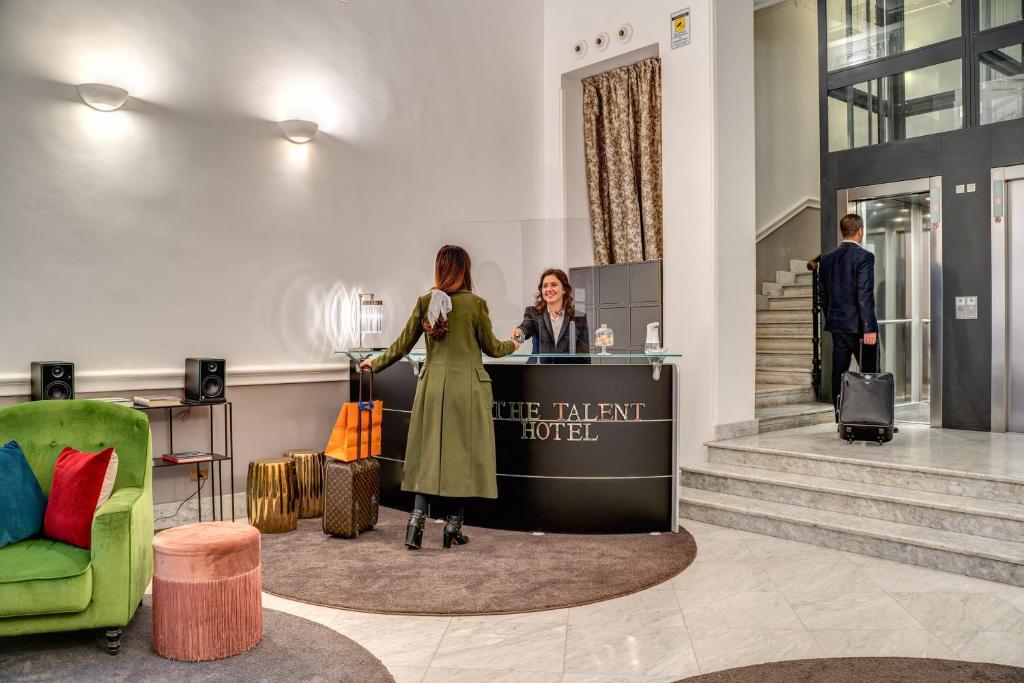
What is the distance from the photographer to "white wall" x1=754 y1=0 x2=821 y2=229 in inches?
320

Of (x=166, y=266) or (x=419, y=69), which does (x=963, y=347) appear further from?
(x=166, y=266)

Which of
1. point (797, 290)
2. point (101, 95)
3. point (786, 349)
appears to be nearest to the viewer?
point (101, 95)

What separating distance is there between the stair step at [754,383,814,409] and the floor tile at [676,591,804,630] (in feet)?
11.9

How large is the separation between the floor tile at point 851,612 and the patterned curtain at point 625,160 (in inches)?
143

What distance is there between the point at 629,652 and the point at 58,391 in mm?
3146

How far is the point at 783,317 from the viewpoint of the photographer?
7.84 m

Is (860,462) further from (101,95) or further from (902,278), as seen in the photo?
(101,95)

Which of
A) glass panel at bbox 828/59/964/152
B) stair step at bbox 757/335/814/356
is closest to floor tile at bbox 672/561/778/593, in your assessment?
stair step at bbox 757/335/814/356

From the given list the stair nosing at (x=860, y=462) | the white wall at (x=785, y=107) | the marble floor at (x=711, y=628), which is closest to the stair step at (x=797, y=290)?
the white wall at (x=785, y=107)

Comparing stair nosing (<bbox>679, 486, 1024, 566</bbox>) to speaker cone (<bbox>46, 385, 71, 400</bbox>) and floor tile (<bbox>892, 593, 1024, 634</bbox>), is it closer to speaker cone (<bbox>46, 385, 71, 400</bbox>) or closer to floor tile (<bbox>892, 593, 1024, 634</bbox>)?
floor tile (<bbox>892, 593, 1024, 634</bbox>)

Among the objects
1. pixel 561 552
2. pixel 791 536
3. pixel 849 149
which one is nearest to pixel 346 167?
pixel 561 552

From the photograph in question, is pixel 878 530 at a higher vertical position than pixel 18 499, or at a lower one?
lower

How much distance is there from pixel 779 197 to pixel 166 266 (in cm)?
637

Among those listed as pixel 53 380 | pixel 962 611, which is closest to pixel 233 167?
pixel 53 380
